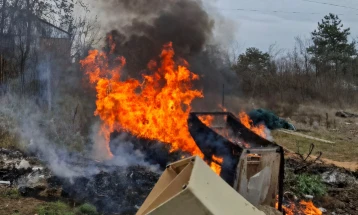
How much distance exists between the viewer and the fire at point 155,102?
24.9 ft

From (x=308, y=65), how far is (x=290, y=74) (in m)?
5.70

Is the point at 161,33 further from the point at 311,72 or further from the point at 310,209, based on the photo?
the point at 311,72

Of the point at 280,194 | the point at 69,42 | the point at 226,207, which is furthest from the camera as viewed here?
the point at 69,42

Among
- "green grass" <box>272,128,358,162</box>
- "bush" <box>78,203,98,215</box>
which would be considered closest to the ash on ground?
"bush" <box>78,203,98,215</box>

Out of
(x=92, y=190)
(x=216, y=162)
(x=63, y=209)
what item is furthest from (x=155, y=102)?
(x=63, y=209)

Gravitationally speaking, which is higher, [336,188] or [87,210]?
[87,210]

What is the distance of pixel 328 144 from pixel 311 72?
1782 centimetres

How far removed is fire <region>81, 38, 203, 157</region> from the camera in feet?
24.9

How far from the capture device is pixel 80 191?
21.5 ft

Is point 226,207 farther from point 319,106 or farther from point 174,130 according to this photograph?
point 319,106

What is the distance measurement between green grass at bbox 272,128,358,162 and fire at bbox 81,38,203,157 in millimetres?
6976

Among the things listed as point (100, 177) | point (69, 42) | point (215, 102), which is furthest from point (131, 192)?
point (69, 42)

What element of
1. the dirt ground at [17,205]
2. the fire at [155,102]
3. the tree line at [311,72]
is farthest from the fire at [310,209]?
the tree line at [311,72]

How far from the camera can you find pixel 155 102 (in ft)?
26.4
